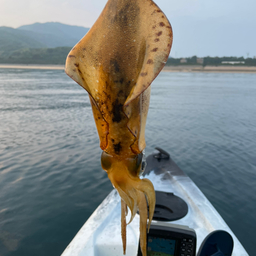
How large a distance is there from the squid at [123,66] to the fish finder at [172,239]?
2099 mm

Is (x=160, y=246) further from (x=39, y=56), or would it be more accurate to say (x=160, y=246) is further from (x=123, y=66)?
(x=39, y=56)

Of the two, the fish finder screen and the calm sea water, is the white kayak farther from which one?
the calm sea water

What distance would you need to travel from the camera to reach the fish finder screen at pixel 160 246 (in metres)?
2.63

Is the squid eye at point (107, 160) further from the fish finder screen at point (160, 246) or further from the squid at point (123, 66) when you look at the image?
the fish finder screen at point (160, 246)

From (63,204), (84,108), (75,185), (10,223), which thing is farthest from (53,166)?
(84,108)

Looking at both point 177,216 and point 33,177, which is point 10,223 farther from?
point 177,216

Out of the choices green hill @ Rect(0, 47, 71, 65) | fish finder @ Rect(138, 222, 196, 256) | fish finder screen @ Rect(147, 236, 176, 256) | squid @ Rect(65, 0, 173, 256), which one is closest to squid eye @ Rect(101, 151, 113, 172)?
squid @ Rect(65, 0, 173, 256)

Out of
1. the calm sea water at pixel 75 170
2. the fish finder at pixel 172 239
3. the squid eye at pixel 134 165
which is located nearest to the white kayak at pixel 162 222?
the fish finder at pixel 172 239

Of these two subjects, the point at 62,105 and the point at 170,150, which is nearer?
the point at 170,150

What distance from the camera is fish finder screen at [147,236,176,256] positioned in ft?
8.64

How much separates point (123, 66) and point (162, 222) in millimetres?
2510

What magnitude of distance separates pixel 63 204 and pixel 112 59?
8.07 metres

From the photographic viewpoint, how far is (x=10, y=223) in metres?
6.65

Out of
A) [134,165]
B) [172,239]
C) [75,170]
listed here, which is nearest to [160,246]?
[172,239]
